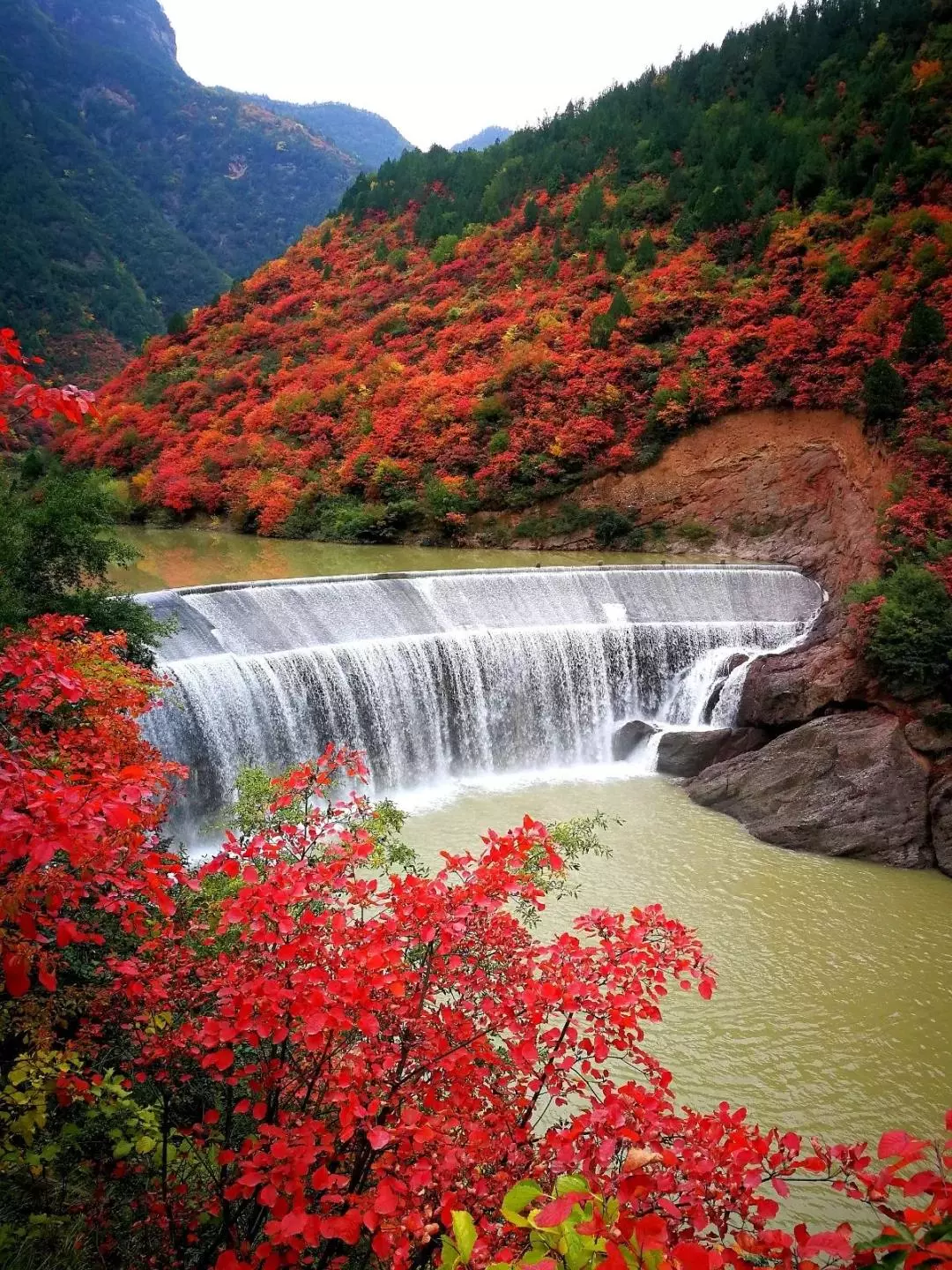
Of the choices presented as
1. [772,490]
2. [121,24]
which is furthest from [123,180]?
[772,490]

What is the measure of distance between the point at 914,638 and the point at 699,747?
362cm

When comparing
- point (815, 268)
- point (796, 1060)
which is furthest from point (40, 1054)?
point (815, 268)

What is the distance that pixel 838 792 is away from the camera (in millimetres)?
10438

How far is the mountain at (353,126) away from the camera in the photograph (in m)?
123

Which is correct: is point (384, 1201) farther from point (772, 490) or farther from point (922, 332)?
point (772, 490)

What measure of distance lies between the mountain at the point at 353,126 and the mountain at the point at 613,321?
106170 millimetres

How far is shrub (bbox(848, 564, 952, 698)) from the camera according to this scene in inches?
415

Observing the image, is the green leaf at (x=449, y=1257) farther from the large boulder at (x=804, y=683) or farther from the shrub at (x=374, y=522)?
the shrub at (x=374, y=522)

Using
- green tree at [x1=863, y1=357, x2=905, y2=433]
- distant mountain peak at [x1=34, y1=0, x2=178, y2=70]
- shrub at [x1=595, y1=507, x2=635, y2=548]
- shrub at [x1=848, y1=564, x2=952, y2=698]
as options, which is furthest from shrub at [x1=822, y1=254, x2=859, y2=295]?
distant mountain peak at [x1=34, y1=0, x2=178, y2=70]

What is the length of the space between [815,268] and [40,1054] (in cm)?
2407

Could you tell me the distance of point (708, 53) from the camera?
31875 millimetres

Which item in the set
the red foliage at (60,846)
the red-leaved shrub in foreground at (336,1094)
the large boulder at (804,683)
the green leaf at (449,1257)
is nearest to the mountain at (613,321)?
the large boulder at (804,683)

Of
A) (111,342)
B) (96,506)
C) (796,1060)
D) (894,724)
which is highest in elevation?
(111,342)

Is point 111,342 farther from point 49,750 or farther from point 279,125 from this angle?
point 279,125
